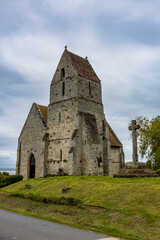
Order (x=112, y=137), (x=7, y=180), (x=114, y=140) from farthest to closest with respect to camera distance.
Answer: (x=112, y=137) → (x=114, y=140) → (x=7, y=180)

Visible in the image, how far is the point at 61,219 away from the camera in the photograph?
10656 mm

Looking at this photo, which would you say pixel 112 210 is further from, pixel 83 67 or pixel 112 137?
pixel 83 67

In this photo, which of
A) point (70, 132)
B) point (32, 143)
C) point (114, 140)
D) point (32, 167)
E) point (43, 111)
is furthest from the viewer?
point (43, 111)

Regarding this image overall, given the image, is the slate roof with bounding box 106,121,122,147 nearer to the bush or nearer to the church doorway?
the church doorway

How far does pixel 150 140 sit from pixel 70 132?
13.0 m

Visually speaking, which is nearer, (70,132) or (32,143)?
(70,132)

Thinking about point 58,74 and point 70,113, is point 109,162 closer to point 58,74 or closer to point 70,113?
point 70,113

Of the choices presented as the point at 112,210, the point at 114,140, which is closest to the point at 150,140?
the point at 114,140

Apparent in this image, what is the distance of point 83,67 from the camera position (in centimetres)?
3189

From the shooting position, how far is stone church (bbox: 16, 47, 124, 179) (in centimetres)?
2616

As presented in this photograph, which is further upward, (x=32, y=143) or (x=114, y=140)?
(x=114, y=140)

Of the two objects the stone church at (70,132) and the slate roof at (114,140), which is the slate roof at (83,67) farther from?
the slate roof at (114,140)

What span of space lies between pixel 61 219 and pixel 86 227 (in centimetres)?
191

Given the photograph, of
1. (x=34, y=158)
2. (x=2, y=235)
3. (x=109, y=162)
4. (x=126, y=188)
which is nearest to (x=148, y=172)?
(x=126, y=188)
